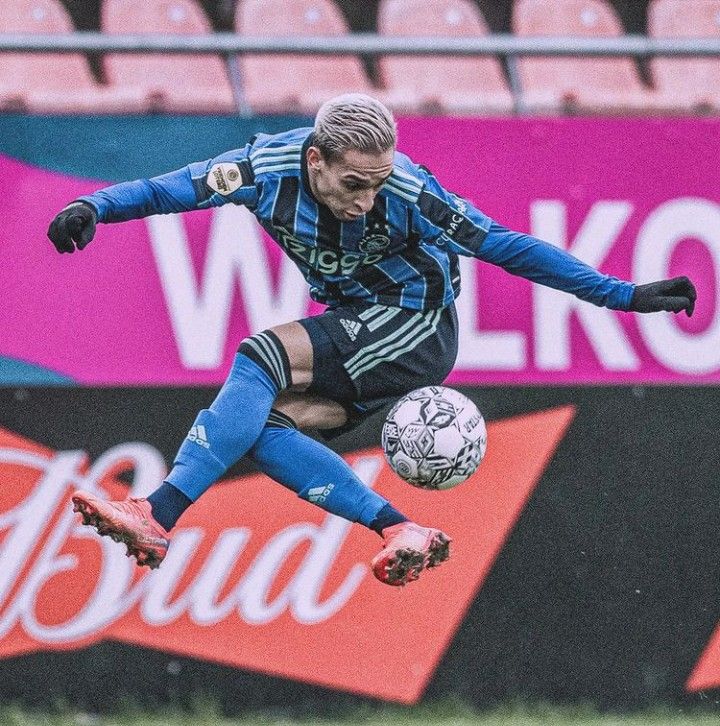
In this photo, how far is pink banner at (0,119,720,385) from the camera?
7062 millimetres

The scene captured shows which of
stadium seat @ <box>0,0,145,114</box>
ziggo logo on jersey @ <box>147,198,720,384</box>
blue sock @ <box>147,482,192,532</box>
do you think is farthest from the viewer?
stadium seat @ <box>0,0,145,114</box>

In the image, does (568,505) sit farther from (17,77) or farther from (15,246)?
(17,77)

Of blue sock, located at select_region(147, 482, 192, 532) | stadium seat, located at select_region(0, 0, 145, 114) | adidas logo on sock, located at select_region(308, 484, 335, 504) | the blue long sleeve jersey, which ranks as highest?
the blue long sleeve jersey

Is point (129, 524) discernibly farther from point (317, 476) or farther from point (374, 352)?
point (374, 352)

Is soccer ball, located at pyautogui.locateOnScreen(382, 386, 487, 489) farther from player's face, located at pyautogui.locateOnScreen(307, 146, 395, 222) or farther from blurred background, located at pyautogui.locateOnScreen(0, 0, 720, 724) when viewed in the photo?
blurred background, located at pyautogui.locateOnScreen(0, 0, 720, 724)

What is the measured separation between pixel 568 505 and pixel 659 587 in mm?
564

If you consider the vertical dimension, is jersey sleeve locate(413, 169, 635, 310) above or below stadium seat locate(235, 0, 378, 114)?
below

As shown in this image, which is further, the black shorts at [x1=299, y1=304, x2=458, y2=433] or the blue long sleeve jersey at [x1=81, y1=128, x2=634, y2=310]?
Result: the black shorts at [x1=299, y1=304, x2=458, y2=433]

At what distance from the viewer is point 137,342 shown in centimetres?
707

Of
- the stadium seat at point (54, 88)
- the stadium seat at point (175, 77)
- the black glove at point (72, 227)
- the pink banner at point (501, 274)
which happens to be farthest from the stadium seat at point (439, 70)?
the black glove at point (72, 227)

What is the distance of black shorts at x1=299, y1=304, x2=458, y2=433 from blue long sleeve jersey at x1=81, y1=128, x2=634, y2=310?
197 mm

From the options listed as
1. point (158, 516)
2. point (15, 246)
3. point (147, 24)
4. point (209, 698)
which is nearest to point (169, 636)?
point (209, 698)

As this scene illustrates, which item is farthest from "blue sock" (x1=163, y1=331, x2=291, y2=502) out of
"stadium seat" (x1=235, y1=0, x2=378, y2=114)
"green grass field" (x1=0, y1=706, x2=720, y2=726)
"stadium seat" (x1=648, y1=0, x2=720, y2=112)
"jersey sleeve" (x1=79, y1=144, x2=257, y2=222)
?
"stadium seat" (x1=648, y1=0, x2=720, y2=112)

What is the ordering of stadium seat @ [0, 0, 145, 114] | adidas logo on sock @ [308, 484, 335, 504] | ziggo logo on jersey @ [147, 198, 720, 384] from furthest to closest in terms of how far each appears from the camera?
stadium seat @ [0, 0, 145, 114] → ziggo logo on jersey @ [147, 198, 720, 384] → adidas logo on sock @ [308, 484, 335, 504]
